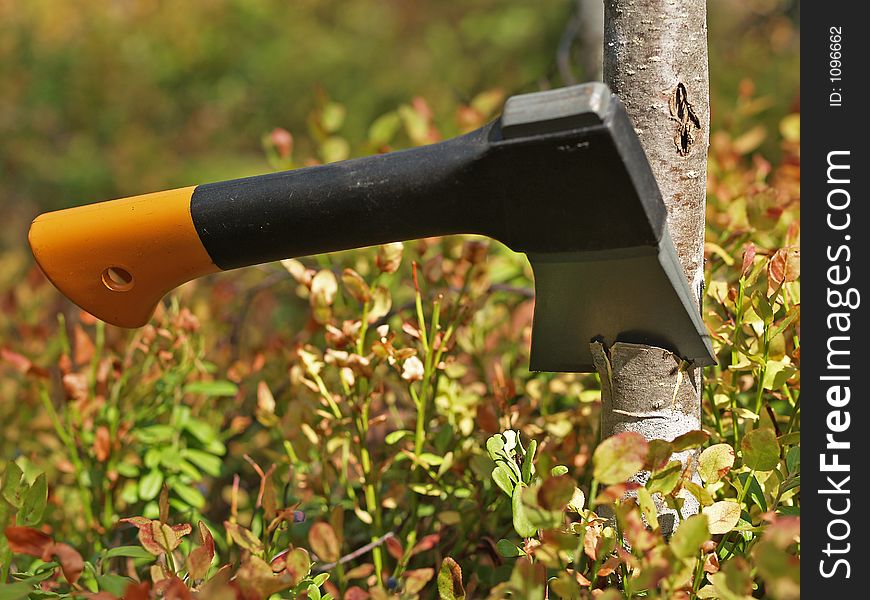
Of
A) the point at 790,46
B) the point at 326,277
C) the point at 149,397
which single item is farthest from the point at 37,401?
the point at 790,46

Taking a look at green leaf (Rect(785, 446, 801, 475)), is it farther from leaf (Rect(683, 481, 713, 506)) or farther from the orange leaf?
the orange leaf

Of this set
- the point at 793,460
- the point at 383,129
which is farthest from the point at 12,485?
the point at 383,129

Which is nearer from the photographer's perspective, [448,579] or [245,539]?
[448,579]

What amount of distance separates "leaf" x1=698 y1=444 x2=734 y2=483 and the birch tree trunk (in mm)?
78

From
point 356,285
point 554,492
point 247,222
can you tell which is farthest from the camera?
point 356,285

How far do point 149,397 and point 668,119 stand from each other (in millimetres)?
917

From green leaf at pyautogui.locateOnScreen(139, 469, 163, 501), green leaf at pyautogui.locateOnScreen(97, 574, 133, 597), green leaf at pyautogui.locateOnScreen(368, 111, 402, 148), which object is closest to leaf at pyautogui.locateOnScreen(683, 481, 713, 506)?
green leaf at pyautogui.locateOnScreen(97, 574, 133, 597)

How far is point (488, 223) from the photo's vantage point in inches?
30.2

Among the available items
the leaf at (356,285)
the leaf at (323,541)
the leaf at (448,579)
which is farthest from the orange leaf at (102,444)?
the leaf at (448,579)

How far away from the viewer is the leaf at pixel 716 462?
0.76 metres

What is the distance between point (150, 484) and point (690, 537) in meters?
0.82

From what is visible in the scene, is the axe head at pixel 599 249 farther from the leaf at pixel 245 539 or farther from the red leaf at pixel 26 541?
the red leaf at pixel 26 541

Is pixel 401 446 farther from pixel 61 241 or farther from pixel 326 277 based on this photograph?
pixel 61 241

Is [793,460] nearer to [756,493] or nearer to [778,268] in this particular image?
[756,493]
